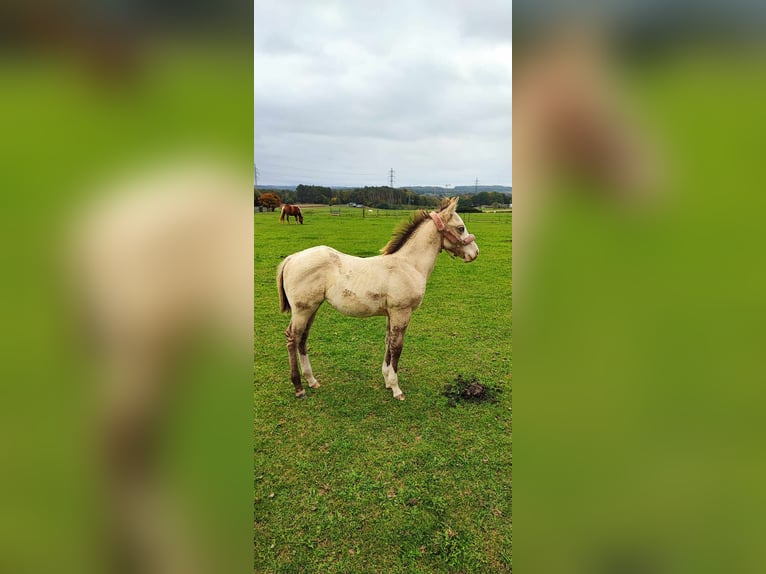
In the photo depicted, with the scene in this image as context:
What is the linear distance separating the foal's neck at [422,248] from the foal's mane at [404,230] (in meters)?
0.04

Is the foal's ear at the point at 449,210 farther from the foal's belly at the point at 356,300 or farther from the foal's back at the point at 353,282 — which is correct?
the foal's belly at the point at 356,300

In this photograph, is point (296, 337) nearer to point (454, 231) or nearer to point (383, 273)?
point (383, 273)

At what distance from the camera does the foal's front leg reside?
11.4 feet

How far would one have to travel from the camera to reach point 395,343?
3.55 metres

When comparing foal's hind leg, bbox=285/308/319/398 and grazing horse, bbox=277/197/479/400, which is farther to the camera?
foal's hind leg, bbox=285/308/319/398

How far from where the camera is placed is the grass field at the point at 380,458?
1958 millimetres

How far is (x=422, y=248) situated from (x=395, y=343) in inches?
37.1

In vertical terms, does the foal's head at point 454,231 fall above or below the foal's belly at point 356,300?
above
